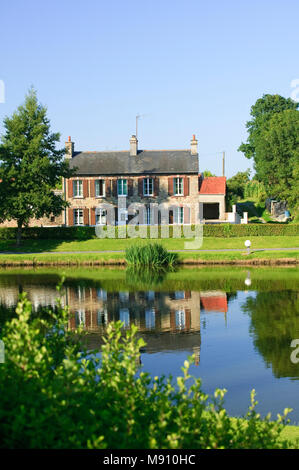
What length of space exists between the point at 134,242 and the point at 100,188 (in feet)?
39.8

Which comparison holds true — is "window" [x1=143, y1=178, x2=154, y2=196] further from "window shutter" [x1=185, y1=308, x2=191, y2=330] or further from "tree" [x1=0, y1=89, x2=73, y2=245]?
"window shutter" [x1=185, y1=308, x2=191, y2=330]

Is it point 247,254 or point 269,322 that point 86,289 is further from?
point 247,254

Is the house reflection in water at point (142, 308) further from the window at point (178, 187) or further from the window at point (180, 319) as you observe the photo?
the window at point (178, 187)

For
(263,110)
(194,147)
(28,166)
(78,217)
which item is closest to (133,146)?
(194,147)

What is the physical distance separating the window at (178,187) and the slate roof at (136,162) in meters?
Result: 0.82

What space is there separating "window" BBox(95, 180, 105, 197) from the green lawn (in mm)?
9912

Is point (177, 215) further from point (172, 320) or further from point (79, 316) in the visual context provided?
point (172, 320)

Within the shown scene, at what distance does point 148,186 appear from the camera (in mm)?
50844

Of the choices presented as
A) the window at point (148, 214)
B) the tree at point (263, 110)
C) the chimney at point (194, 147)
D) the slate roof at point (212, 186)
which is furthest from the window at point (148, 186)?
the tree at point (263, 110)

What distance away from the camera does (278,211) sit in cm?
6366

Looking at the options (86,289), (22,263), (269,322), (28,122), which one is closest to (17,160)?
(28,122)

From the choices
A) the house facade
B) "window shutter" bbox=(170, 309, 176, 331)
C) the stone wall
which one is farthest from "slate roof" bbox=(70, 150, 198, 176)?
"window shutter" bbox=(170, 309, 176, 331)

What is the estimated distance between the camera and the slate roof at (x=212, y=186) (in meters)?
53.0
